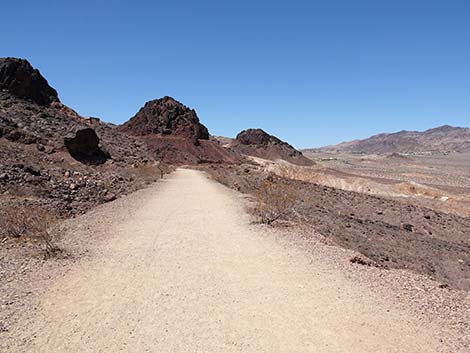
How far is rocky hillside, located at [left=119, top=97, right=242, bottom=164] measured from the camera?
2222 inches

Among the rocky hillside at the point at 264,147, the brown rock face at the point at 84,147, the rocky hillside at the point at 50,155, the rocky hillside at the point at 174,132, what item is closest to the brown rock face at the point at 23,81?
the rocky hillside at the point at 50,155

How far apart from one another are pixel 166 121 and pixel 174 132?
9.24 ft

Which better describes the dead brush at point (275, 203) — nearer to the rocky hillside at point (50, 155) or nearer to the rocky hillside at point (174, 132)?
the rocky hillside at point (50, 155)

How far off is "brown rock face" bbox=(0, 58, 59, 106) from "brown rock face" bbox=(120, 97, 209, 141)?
97.3 feet

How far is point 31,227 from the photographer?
27.3 ft

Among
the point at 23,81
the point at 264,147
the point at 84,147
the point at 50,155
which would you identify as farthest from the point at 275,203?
the point at 264,147

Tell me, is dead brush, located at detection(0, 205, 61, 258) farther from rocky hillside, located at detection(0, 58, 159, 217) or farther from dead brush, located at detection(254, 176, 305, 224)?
dead brush, located at detection(254, 176, 305, 224)

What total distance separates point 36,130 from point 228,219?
1784 cm

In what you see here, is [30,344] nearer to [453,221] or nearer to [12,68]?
[453,221]

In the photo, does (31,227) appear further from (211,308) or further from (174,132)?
(174,132)

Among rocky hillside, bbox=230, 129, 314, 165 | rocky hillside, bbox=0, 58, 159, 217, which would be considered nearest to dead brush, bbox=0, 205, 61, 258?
rocky hillside, bbox=0, 58, 159, 217

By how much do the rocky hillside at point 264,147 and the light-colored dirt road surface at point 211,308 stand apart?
276 feet

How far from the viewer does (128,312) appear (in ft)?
17.8

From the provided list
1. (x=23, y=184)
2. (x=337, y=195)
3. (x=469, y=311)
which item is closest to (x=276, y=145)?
(x=337, y=195)
